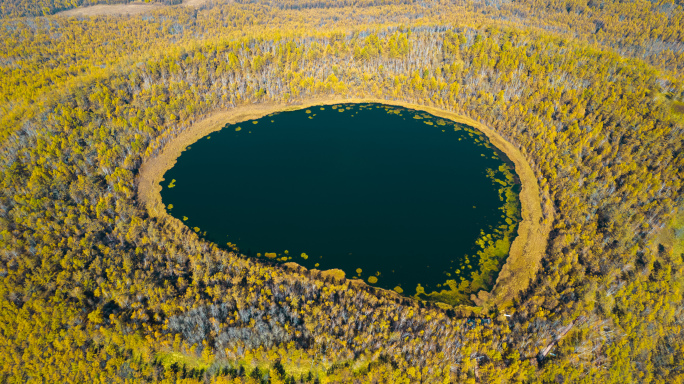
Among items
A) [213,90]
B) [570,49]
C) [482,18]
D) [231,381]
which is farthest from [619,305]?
[482,18]

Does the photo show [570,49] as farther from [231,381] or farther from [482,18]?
[231,381]

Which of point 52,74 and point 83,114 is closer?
point 83,114

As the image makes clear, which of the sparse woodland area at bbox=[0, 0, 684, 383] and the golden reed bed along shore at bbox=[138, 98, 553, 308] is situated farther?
the golden reed bed along shore at bbox=[138, 98, 553, 308]

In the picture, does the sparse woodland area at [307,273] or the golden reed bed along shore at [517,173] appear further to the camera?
the golden reed bed along shore at [517,173]
